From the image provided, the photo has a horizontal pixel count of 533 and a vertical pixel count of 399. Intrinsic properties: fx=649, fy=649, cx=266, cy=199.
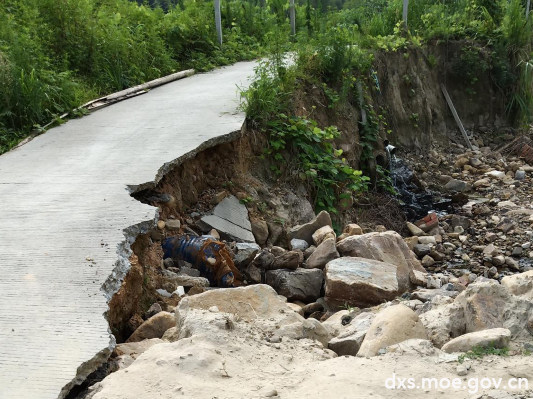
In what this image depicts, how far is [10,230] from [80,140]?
2.25 m

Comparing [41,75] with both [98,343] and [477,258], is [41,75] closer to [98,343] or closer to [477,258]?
[98,343]

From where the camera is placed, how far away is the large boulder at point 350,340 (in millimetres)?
3688

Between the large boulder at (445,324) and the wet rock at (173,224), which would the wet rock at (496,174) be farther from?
the large boulder at (445,324)

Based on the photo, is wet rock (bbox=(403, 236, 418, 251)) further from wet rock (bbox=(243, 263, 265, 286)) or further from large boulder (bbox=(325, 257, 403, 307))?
wet rock (bbox=(243, 263, 265, 286))

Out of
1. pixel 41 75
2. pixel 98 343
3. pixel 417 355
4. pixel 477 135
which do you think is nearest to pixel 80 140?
pixel 41 75

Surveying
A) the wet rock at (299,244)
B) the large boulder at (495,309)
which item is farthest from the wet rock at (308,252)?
the large boulder at (495,309)

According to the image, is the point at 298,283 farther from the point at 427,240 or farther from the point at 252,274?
the point at 427,240

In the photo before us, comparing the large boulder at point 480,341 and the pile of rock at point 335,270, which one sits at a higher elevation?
the large boulder at point 480,341

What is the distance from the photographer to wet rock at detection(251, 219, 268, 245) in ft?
21.4

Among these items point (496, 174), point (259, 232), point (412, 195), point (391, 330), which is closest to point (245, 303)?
point (391, 330)

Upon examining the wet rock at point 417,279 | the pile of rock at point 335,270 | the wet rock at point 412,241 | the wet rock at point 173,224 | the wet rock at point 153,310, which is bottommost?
the wet rock at point 412,241

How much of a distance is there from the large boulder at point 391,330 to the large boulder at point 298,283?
159 centimetres

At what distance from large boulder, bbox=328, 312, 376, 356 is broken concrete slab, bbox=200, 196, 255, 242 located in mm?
2294

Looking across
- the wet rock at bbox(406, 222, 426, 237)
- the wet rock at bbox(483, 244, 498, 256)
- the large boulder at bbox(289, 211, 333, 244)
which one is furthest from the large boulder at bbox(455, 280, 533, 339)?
the wet rock at bbox(406, 222, 426, 237)
